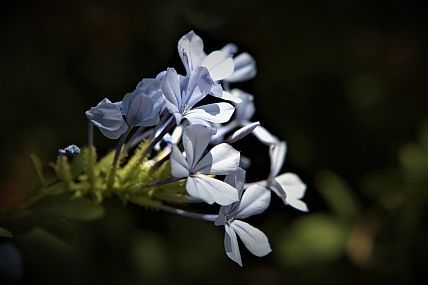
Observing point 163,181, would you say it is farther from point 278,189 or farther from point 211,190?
point 278,189

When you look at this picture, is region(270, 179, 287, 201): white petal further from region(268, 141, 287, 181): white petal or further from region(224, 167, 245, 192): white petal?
region(224, 167, 245, 192): white petal

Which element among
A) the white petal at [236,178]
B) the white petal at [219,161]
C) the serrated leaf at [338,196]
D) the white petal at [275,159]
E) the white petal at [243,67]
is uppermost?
the white petal at [243,67]

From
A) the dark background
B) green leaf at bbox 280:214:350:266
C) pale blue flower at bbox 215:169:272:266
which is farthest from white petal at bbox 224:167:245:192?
green leaf at bbox 280:214:350:266

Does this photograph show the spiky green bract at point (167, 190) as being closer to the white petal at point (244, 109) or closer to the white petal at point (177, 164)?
the white petal at point (177, 164)

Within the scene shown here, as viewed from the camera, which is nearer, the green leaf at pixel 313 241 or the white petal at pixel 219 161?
the white petal at pixel 219 161

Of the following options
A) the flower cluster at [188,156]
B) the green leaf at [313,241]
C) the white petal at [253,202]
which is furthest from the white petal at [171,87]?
the green leaf at [313,241]

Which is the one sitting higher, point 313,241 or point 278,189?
point 278,189

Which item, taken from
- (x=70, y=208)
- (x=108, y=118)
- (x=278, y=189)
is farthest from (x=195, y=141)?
(x=70, y=208)

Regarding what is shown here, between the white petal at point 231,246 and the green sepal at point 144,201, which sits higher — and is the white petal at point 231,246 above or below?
below
